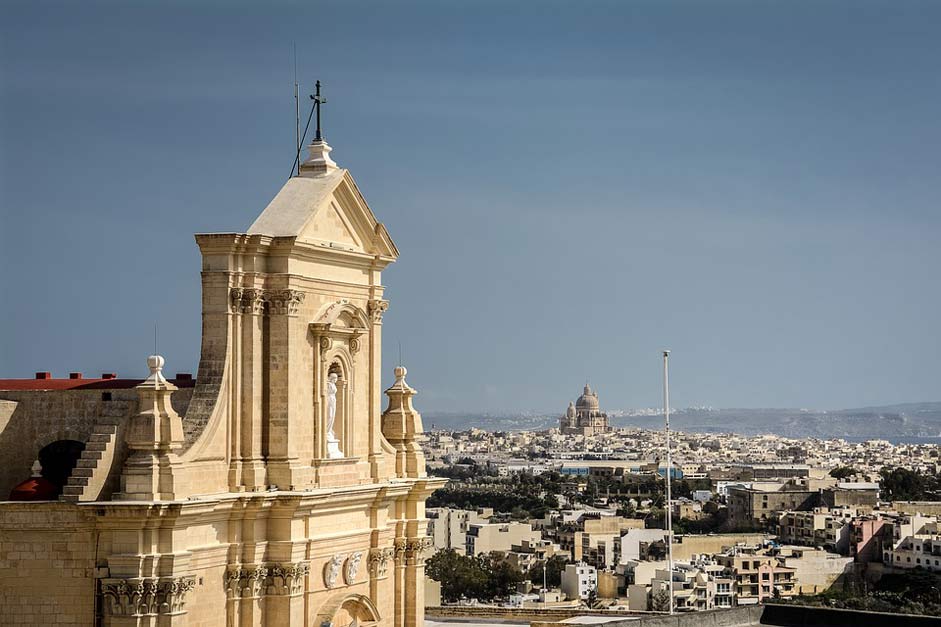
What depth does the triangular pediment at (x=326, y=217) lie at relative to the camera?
23.9m

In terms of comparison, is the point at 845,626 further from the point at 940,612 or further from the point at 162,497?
the point at 940,612

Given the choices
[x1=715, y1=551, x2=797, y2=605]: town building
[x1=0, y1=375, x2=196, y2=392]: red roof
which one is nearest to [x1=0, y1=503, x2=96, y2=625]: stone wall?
[x1=0, y1=375, x2=196, y2=392]: red roof

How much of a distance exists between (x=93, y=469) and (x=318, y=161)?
669 cm

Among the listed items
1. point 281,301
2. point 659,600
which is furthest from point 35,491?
point 659,600

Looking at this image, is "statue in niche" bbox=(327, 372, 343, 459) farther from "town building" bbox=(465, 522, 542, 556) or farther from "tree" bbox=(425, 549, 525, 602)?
"town building" bbox=(465, 522, 542, 556)

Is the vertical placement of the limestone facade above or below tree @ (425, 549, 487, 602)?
above

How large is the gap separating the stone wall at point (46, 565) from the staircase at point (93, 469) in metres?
0.26

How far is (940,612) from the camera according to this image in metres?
75.0

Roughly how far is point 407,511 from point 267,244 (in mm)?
6048

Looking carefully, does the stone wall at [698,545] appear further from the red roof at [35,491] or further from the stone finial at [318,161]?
the red roof at [35,491]

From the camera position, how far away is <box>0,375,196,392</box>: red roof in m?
23.0

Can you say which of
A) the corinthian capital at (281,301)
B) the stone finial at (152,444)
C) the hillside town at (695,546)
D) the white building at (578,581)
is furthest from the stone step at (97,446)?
the white building at (578,581)

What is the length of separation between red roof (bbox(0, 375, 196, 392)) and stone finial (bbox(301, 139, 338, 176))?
390 centimetres

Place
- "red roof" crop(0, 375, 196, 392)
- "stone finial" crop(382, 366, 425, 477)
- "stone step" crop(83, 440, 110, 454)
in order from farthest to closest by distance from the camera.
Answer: "stone finial" crop(382, 366, 425, 477)
"red roof" crop(0, 375, 196, 392)
"stone step" crop(83, 440, 110, 454)
